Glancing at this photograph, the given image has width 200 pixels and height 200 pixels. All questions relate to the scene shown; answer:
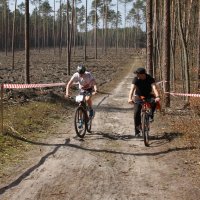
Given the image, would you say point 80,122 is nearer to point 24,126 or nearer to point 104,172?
point 24,126

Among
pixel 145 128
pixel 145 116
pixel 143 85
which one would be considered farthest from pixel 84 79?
pixel 145 128

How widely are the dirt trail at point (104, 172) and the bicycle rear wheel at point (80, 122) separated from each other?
20 centimetres

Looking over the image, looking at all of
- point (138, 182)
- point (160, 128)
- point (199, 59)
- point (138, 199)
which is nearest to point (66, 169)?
point (138, 182)

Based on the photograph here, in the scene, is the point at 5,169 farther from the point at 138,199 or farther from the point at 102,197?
the point at 138,199

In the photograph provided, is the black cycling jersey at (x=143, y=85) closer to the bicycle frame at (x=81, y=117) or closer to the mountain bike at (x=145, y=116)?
the mountain bike at (x=145, y=116)

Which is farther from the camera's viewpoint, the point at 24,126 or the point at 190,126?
the point at 24,126

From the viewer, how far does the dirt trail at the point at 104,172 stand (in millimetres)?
6531

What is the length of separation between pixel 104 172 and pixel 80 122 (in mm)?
3347

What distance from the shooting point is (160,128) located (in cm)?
1241

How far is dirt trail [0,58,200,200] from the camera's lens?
653 cm

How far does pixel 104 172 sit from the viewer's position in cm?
771

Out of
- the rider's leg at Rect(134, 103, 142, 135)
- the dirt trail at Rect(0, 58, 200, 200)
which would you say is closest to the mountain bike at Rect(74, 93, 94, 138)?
the dirt trail at Rect(0, 58, 200, 200)

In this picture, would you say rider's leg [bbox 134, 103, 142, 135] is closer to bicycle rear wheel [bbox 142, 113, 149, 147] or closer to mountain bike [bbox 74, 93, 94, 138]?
bicycle rear wheel [bbox 142, 113, 149, 147]

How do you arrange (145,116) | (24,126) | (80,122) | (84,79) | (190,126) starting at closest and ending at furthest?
(145,116) < (80,122) < (84,79) < (190,126) < (24,126)
